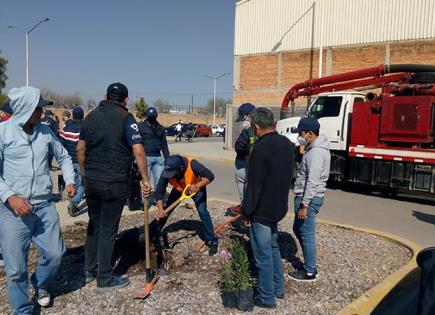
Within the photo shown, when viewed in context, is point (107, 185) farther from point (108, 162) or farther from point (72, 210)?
point (72, 210)

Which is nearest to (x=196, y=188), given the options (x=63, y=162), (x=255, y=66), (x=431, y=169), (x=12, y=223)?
(x=63, y=162)

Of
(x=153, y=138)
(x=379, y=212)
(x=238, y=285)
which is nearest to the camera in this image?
(x=238, y=285)

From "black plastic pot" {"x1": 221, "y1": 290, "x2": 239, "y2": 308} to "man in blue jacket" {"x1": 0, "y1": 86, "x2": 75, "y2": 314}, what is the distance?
1532mm

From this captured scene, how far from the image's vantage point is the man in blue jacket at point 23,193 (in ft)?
12.1

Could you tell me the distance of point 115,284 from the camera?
459 centimetres

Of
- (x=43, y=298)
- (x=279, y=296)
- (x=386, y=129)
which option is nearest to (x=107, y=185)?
(x=43, y=298)

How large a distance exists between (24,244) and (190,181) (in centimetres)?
219

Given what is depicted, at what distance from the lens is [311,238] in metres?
4.88

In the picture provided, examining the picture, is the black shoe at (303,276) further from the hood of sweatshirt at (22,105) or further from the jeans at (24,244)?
the hood of sweatshirt at (22,105)

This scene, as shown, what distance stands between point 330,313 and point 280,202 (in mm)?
1152

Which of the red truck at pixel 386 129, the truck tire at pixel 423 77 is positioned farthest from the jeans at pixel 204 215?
the truck tire at pixel 423 77

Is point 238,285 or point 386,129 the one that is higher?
point 386,129

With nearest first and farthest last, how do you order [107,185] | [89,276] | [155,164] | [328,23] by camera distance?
[107,185] < [89,276] < [155,164] < [328,23]

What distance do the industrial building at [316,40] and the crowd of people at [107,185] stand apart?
1567 centimetres
